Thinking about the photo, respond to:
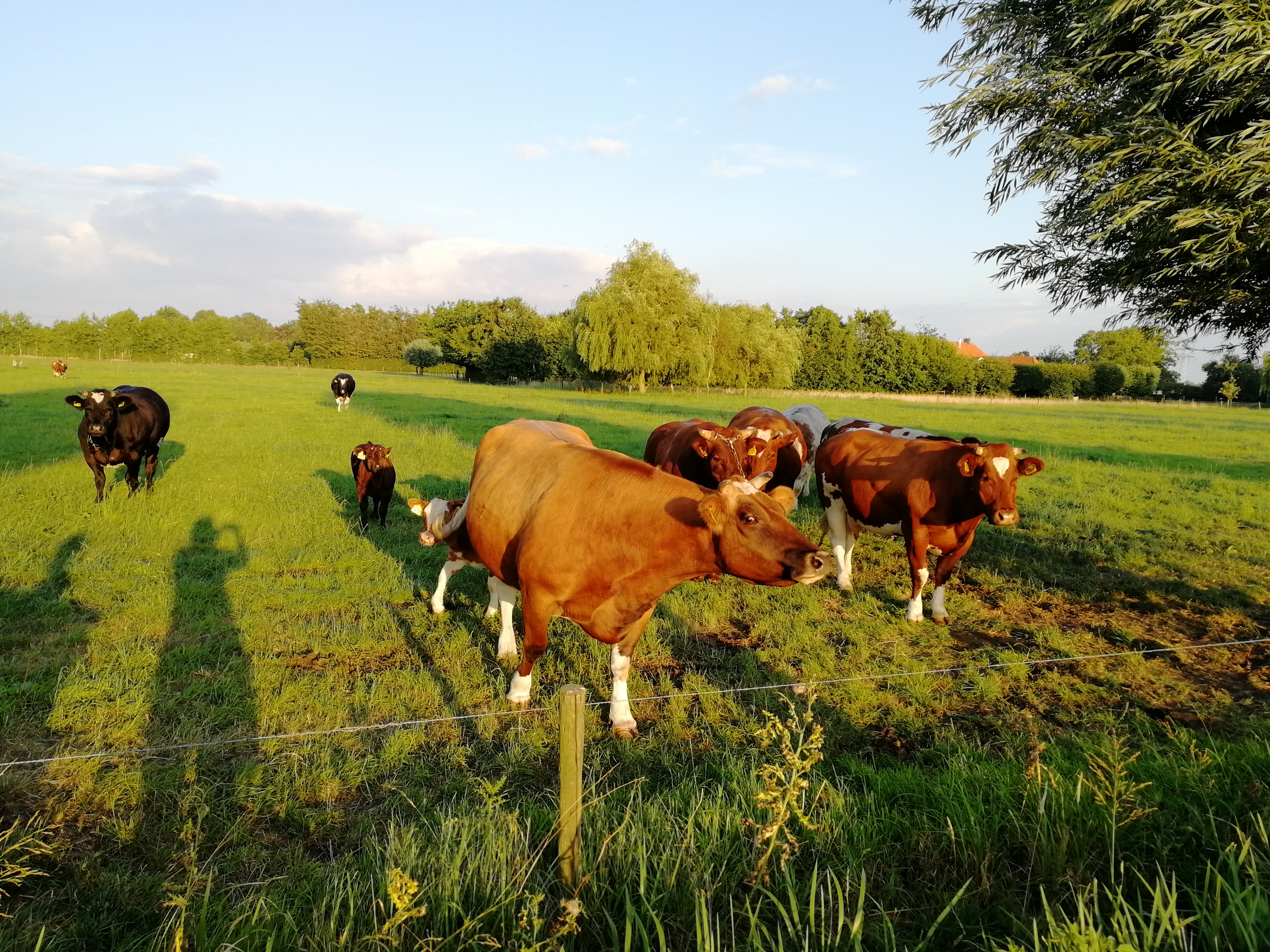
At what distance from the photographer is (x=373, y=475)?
9.62m

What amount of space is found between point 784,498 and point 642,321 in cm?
4525

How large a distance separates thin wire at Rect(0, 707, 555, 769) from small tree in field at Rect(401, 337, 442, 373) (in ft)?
297

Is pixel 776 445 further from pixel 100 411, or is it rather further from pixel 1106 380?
pixel 1106 380

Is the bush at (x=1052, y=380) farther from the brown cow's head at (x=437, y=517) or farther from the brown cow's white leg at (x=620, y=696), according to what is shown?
the brown cow's white leg at (x=620, y=696)

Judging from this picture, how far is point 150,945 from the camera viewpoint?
2650 mm

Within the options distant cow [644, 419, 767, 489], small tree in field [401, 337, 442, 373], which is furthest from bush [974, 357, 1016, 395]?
distant cow [644, 419, 767, 489]

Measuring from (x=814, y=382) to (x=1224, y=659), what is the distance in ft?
250

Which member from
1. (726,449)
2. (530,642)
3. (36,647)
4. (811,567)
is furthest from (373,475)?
(811,567)

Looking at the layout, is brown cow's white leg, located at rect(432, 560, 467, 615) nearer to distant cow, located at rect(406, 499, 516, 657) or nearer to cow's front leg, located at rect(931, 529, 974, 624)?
distant cow, located at rect(406, 499, 516, 657)

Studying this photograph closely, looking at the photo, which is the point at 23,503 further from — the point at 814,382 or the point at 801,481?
the point at 814,382

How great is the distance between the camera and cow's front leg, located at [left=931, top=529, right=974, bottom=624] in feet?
23.2

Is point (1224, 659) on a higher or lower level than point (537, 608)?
lower

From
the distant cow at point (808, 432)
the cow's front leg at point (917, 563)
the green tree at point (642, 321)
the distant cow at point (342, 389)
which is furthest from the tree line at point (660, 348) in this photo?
the cow's front leg at point (917, 563)

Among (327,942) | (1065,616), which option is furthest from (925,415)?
(327,942)
